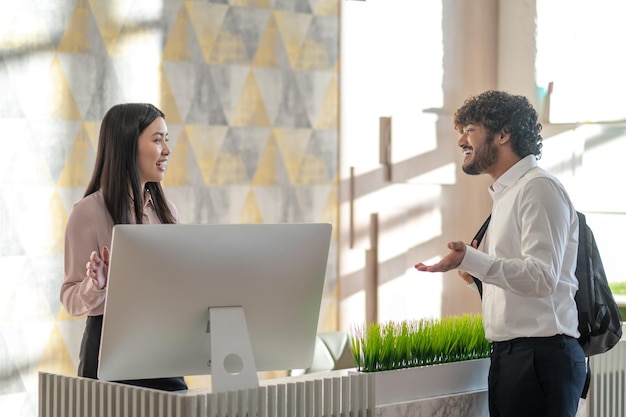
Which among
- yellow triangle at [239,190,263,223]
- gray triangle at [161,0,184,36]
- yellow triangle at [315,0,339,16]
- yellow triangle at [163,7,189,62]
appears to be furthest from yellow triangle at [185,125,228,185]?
yellow triangle at [315,0,339,16]

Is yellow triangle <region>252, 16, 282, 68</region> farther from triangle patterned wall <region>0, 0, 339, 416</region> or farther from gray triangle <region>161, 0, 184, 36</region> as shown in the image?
gray triangle <region>161, 0, 184, 36</region>

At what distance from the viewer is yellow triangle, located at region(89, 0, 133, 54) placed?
15.9 feet

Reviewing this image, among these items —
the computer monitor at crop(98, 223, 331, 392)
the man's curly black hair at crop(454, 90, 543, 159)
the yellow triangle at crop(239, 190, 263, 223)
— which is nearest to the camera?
the computer monitor at crop(98, 223, 331, 392)

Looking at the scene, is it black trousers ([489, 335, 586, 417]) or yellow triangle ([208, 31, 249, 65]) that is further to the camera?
yellow triangle ([208, 31, 249, 65])

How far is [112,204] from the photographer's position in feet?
10.2

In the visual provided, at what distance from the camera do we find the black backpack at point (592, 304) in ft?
10.3

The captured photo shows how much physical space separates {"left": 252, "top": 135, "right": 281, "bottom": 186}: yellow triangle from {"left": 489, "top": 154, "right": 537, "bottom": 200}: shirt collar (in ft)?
8.07

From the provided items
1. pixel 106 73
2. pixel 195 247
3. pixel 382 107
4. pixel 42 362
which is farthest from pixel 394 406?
pixel 382 107

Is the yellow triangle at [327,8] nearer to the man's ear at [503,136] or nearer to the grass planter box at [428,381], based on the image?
the man's ear at [503,136]

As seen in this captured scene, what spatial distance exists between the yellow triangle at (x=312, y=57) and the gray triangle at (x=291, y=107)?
4.0 inches

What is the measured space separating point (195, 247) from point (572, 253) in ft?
4.11

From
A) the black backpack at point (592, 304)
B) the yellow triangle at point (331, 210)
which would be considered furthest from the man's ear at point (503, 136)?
the yellow triangle at point (331, 210)

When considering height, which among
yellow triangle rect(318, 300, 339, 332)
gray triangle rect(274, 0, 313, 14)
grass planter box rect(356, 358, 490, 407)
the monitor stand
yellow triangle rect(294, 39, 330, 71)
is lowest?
yellow triangle rect(318, 300, 339, 332)

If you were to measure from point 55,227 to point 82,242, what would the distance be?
1778 mm
